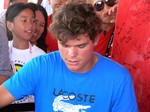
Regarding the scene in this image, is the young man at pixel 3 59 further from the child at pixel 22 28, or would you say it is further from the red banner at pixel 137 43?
the red banner at pixel 137 43

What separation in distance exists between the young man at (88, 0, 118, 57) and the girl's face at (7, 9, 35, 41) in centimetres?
50

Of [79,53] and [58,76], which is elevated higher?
[79,53]

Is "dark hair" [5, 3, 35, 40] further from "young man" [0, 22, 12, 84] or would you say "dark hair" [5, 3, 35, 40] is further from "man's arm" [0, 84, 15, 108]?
"man's arm" [0, 84, 15, 108]

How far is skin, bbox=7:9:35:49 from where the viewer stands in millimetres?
2326

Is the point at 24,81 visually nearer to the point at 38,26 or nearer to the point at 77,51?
the point at 77,51

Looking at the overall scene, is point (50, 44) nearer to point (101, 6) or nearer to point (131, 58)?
point (101, 6)

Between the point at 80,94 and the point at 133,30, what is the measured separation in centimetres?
59

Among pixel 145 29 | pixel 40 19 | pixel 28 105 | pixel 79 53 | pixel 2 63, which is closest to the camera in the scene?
pixel 79 53

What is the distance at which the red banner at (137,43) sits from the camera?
5.79ft

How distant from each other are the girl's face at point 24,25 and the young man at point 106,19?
50 centimetres

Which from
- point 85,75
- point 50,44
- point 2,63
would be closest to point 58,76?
point 85,75

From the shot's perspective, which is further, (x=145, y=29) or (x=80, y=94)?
(x=145, y=29)

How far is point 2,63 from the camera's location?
6.24ft

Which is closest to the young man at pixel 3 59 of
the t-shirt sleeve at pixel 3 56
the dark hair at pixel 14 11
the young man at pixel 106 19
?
the t-shirt sleeve at pixel 3 56
